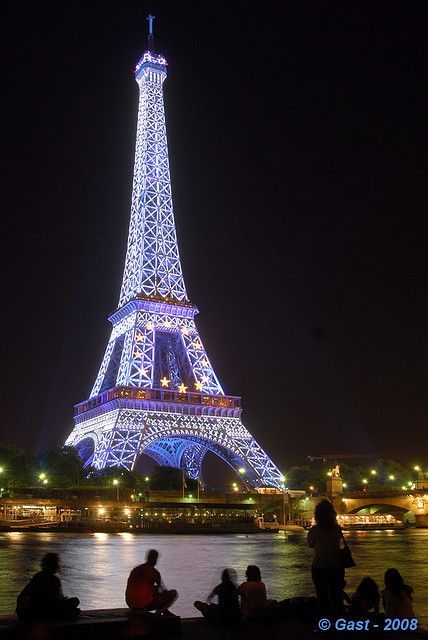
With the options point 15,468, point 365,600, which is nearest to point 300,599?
point 365,600

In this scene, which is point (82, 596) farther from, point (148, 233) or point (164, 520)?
point (148, 233)

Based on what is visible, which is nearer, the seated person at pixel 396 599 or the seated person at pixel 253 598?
the seated person at pixel 396 599

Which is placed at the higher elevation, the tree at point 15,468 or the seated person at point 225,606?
the tree at point 15,468

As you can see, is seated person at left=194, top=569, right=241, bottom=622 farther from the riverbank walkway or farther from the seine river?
the seine river

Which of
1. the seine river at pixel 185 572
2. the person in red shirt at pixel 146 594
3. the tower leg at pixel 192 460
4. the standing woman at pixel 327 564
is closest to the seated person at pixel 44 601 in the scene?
the person in red shirt at pixel 146 594

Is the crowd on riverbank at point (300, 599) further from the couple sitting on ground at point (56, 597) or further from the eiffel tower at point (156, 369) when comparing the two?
the eiffel tower at point (156, 369)

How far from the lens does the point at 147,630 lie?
29.1 ft

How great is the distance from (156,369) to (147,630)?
8880 centimetres

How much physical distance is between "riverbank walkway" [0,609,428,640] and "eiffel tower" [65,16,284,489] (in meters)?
64.3

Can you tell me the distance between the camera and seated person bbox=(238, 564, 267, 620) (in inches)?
395

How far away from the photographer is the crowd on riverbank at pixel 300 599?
9.55 m

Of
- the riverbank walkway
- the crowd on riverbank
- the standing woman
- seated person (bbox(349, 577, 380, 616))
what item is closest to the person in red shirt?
the crowd on riverbank

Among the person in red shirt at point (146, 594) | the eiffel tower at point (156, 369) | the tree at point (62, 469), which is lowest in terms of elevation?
the person in red shirt at point (146, 594)

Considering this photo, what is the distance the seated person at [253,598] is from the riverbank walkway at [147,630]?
0.79 ft
